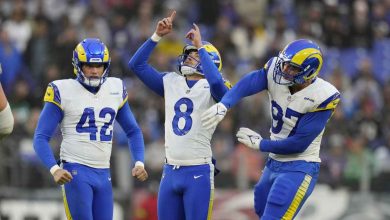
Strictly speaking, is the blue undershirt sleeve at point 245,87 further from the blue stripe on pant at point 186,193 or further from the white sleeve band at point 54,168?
the white sleeve band at point 54,168

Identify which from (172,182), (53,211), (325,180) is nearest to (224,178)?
(325,180)

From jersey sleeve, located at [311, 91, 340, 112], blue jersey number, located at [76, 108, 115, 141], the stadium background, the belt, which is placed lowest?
the stadium background

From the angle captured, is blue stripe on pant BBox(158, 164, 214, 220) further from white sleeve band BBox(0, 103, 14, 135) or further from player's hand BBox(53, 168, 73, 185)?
white sleeve band BBox(0, 103, 14, 135)

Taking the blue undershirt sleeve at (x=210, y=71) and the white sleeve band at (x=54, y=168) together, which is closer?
the white sleeve band at (x=54, y=168)

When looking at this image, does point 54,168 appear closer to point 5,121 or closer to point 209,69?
point 209,69

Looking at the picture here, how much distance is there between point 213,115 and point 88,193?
4.56 feet

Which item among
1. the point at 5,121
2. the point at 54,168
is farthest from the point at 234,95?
the point at 5,121

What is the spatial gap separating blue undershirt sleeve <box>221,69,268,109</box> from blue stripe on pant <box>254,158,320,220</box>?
733mm

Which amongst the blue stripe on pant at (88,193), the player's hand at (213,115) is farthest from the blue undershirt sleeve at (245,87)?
the blue stripe on pant at (88,193)

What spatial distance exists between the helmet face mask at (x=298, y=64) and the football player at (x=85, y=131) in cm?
156

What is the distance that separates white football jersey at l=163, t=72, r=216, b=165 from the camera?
10.2 metres

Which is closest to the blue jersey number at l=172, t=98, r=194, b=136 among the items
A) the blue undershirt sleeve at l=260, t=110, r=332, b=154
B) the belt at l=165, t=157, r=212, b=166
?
the belt at l=165, t=157, r=212, b=166

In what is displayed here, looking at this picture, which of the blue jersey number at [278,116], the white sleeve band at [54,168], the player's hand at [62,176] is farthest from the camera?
the blue jersey number at [278,116]

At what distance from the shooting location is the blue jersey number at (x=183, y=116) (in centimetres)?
1027
